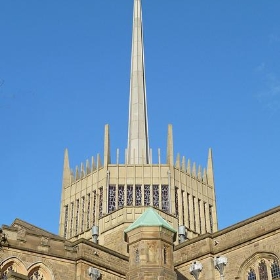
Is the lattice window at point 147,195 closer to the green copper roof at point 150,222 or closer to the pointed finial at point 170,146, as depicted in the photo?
the pointed finial at point 170,146

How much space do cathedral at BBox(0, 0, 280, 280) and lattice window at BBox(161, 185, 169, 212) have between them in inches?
3.7

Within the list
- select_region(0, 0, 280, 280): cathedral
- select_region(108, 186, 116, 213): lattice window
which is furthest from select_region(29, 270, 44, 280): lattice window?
select_region(108, 186, 116, 213): lattice window

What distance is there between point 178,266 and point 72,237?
70.2 ft

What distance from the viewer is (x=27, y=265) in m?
36.9

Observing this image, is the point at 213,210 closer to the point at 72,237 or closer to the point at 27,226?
the point at 72,237

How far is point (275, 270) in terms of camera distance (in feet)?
123

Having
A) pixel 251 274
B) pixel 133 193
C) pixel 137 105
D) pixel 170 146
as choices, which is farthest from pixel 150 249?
pixel 137 105

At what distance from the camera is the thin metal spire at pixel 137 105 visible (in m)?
65.3

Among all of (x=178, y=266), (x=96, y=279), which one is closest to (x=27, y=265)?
(x=96, y=279)

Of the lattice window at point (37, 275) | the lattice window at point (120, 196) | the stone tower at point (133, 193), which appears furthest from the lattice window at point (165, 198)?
the lattice window at point (37, 275)

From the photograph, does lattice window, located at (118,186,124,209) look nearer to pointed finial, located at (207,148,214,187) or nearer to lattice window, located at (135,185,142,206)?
lattice window, located at (135,185,142,206)

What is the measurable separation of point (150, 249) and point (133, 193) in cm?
2251

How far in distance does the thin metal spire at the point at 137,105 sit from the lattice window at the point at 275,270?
90.5ft

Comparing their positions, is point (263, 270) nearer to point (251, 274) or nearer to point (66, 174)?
point (251, 274)
